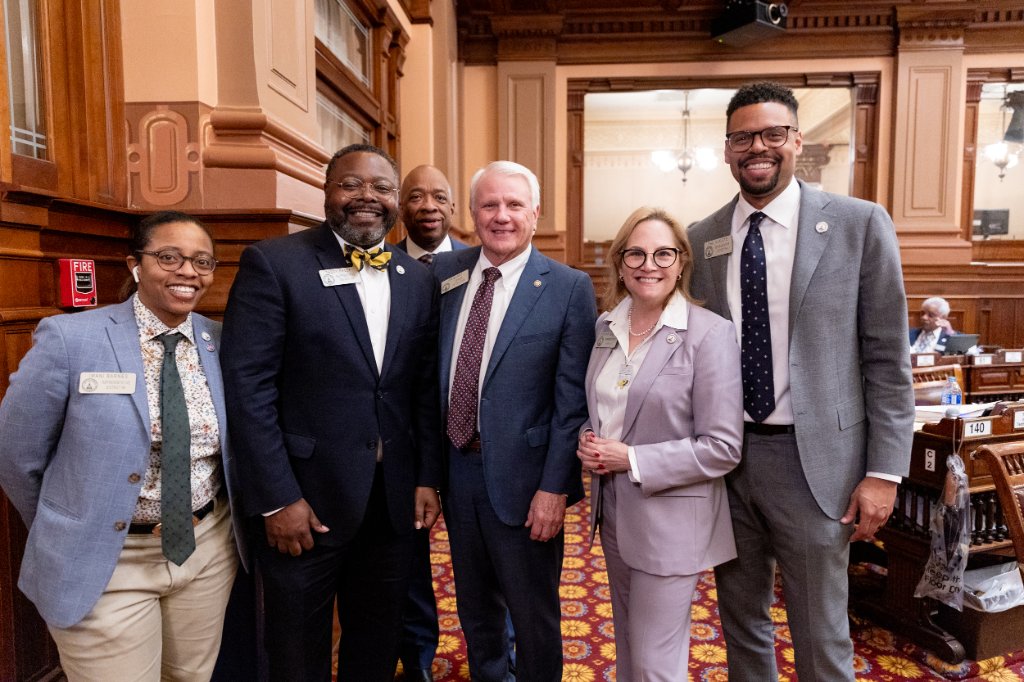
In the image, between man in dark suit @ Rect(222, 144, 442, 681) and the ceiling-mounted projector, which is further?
the ceiling-mounted projector

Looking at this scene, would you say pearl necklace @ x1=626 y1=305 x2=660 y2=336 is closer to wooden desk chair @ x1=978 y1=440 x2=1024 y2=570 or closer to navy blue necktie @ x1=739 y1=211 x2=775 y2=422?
navy blue necktie @ x1=739 y1=211 x2=775 y2=422

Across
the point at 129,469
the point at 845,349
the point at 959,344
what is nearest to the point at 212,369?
the point at 129,469

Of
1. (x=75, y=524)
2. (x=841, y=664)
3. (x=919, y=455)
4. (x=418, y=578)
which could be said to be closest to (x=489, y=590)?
(x=418, y=578)

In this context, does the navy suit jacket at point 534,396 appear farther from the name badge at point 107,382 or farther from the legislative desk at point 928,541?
the legislative desk at point 928,541

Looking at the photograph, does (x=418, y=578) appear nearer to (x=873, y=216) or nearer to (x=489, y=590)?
(x=489, y=590)

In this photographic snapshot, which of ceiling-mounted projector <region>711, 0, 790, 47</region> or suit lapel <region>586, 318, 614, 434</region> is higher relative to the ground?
ceiling-mounted projector <region>711, 0, 790, 47</region>

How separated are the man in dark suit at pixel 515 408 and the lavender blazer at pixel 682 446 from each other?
221 millimetres

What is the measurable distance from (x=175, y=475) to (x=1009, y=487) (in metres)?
2.10

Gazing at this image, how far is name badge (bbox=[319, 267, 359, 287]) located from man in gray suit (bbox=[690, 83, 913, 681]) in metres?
1.02

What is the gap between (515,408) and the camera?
1.86 metres

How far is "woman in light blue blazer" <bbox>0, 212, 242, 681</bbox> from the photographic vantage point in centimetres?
138

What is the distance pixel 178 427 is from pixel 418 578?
1269 mm

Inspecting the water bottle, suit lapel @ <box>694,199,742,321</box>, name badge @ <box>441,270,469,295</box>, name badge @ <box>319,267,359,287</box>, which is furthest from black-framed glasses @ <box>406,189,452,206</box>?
the water bottle

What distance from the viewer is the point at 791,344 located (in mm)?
1752
